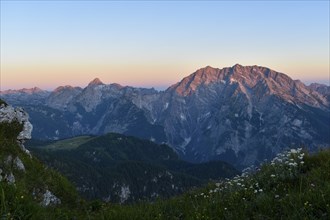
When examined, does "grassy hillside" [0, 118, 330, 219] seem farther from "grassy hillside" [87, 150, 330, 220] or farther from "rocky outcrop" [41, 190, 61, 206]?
"rocky outcrop" [41, 190, 61, 206]

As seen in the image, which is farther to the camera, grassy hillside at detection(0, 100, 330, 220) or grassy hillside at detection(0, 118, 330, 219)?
grassy hillside at detection(0, 100, 330, 220)

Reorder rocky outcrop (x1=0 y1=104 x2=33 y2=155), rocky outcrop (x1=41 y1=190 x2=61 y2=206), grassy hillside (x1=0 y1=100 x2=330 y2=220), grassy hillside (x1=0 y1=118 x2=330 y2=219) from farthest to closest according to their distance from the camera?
1. rocky outcrop (x1=0 y1=104 x2=33 y2=155)
2. rocky outcrop (x1=41 y1=190 x2=61 y2=206)
3. grassy hillside (x1=0 y1=100 x2=330 y2=220)
4. grassy hillside (x1=0 y1=118 x2=330 y2=219)

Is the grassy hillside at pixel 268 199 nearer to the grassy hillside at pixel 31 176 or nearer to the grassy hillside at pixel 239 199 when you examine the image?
the grassy hillside at pixel 239 199

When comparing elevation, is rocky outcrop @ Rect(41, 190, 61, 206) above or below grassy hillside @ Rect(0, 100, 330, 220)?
→ below

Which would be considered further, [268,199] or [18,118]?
[18,118]

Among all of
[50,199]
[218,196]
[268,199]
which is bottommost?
[50,199]

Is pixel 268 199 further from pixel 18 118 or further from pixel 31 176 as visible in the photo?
pixel 18 118

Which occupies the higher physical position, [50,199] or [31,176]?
[31,176]

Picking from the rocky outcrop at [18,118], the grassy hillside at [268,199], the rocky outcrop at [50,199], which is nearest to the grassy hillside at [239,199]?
the grassy hillside at [268,199]

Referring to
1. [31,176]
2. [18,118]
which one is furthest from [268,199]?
[18,118]

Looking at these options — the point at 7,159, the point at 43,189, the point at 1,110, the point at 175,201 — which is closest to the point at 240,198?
the point at 175,201

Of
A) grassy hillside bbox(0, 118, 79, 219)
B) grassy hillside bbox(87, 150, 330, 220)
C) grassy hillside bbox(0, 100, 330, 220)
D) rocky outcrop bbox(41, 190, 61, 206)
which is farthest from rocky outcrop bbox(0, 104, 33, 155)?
grassy hillside bbox(87, 150, 330, 220)

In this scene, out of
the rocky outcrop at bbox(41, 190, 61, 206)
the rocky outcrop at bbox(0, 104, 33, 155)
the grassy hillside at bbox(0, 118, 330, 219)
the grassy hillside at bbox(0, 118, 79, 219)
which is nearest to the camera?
the grassy hillside at bbox(0, 118, 330, 219)

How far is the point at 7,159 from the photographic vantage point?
15438 millimetres
